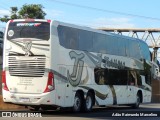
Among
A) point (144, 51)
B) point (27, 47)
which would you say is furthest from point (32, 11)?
point (27, 47)

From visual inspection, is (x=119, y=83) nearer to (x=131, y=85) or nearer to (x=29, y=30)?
(x=131, y=85)

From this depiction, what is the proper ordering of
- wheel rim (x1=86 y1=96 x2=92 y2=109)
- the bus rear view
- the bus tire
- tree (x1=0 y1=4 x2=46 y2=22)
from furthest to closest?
tree (x1=0 y1=4 x2=46 y2=22), wheel rim (x1=86 y1=96 x2=92 y2=109), the bus tire, the bus rear view

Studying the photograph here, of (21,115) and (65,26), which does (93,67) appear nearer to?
(65,26)

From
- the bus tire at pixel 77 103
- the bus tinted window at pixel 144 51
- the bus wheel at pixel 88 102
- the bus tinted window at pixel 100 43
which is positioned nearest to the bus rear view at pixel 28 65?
the bus tire at pixel 77 103

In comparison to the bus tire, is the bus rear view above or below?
above

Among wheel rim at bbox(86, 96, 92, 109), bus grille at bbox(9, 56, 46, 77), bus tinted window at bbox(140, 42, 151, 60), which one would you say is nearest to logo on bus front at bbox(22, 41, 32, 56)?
bus grille at bbox(9, 56, 46, 77)

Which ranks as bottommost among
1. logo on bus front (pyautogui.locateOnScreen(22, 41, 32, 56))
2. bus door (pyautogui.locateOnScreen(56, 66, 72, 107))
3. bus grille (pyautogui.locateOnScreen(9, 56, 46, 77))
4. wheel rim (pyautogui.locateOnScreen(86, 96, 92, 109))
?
wheel rim (pyautogui.locateOnScreen(86, 96, 92, 109))

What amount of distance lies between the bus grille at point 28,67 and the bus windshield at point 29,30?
958mm

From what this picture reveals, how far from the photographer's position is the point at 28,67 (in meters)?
19.9

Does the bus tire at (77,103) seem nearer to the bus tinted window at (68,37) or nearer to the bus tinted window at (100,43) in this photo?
the bus tinted window at (68,37)

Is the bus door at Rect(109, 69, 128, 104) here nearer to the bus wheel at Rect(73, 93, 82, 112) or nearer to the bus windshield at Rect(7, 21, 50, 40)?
the bus wheel at Rect(73, 93, 82, 112)

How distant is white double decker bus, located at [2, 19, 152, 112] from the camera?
1973 centimetres

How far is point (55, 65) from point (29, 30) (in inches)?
75.1

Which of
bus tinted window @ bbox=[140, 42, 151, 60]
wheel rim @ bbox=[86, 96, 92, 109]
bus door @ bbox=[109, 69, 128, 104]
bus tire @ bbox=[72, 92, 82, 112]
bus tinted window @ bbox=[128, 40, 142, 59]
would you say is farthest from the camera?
bus tinted window @ bbox=[140, 42, 151, 60]
